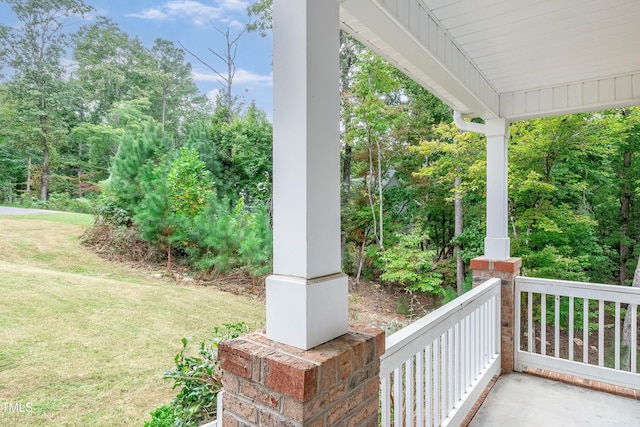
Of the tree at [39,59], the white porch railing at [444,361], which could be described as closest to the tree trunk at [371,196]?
the white porch railing at [444,361]

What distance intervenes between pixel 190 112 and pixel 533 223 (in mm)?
8659

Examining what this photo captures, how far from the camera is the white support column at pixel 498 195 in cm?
326

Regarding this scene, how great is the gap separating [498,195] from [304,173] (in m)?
2.95

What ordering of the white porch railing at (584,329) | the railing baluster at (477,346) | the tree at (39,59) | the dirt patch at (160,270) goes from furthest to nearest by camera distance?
the dirt patch at (160,270)
the tree at (39,59)
the white porch railing at (584,329)
the railing baluster at (477,346)

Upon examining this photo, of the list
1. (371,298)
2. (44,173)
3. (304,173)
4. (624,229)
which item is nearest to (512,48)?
(304,173)

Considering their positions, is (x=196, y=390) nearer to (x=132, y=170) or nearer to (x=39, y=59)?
(x=132, y=170)

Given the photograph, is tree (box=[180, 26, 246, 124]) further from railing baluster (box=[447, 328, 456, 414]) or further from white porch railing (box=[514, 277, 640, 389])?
railing baluster (box=[447, 328, 456, 414])

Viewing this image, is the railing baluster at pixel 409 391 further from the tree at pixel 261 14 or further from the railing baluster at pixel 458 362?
the tree at pixel 261 14

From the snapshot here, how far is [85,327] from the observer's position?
3326 mm

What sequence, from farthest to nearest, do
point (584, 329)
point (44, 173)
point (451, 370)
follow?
point (44, 173) → point (584, 329) → point (451, 370)

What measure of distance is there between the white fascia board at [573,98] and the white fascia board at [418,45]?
1.68ft

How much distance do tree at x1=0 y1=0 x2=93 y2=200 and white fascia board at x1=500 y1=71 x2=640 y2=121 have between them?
6342 mm

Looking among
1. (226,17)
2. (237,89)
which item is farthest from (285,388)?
(237,89)

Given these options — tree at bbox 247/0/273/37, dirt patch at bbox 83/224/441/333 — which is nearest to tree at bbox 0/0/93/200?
dirt patch at bbox 83/224/441/333
